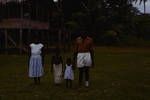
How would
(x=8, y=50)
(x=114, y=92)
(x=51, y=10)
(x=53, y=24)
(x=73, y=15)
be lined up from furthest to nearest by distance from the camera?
(x=73, y=15) → (x=53, y=24) → (x=51, y=10) → (x=8, y=50) → (x=114, y=92)

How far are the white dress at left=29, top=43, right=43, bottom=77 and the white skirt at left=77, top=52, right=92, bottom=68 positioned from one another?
1.50 m

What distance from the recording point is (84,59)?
1630 cm

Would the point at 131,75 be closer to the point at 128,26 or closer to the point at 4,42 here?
Result: the point at 4,42

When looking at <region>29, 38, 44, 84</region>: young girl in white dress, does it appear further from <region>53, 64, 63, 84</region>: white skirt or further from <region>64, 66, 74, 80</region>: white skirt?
<region>64, 66, 74, 80</region>: white skirt

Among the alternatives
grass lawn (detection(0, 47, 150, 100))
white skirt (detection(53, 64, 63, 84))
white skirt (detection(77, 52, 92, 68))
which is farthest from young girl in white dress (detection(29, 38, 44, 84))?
white skirt (detection(77, 52, 92, 68))

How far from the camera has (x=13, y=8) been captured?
3925 centimetres

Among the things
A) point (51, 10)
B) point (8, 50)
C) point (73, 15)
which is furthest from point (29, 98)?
point (73, 15)

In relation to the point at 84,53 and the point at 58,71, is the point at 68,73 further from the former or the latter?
the point at 84,53

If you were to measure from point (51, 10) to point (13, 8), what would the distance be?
645 centimetres

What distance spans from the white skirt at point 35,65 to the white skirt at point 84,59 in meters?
1.49

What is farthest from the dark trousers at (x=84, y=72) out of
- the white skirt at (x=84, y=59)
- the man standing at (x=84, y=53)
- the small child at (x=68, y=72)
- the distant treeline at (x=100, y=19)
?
the distant treeline at (x=100, y=19)

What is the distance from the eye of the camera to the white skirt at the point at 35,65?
674 inches

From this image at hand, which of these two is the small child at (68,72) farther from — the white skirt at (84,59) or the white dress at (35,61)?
the white dress at (35,61)

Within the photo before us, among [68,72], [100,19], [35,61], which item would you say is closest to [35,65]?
[35,61]
